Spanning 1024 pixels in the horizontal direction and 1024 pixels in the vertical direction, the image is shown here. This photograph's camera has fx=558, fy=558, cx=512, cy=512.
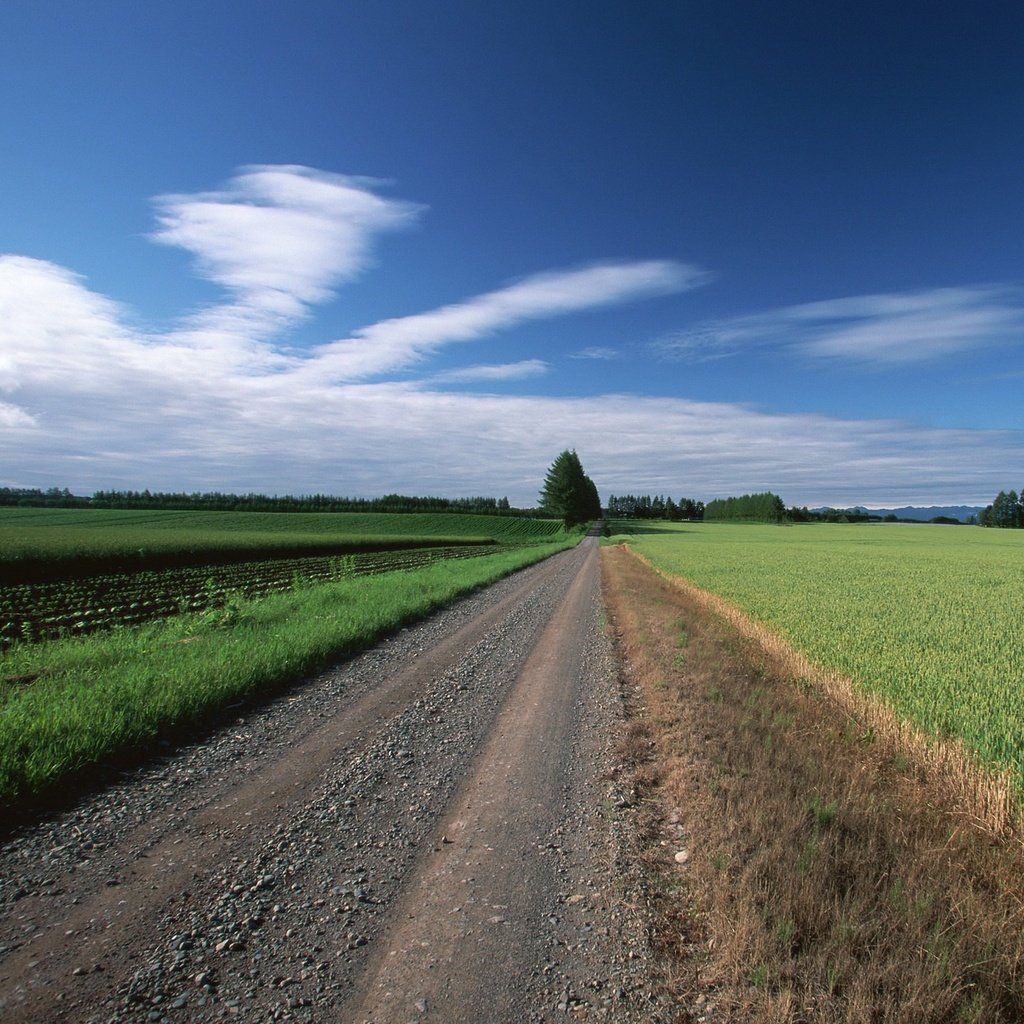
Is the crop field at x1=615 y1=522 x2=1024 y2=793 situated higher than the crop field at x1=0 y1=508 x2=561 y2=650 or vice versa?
the crop field at x1=615 y1=522 x2=1024 y2=793

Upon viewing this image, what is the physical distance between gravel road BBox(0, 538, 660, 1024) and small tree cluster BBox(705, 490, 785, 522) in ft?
570

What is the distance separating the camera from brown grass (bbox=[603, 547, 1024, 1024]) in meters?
3.04

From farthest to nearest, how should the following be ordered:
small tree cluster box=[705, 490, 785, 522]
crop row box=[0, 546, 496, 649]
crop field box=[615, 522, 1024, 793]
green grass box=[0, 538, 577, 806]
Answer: small tree cluster box=[705, 490, 785, 522], crop row box=[0, 546, 496, 649], crop field box=[615, 522, 1024, 793], green grass box=[0, 538, 577, 806]

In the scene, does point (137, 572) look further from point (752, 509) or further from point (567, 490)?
point (752, 509)

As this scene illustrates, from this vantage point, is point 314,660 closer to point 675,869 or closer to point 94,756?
point 94,756

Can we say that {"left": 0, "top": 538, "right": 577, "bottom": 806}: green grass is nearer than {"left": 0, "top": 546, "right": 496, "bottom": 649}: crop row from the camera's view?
Yes

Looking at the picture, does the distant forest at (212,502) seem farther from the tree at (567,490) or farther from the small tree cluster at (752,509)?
the small tree cluster at (752,509)

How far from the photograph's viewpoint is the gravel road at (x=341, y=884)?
312cm

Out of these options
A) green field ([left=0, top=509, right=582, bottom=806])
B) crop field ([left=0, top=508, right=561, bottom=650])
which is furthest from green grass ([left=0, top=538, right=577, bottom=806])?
crop field ([left=0, top=508, right=561, bottom=650])

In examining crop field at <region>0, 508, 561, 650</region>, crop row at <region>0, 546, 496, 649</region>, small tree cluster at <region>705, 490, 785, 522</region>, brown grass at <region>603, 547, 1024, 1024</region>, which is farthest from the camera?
small tree cluster at <region>705, 490, 785, 522</region>

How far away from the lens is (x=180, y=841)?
Result: 4707 mm

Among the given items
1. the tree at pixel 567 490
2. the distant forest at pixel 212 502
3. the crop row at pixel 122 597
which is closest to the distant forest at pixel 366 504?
the distant forest at pixel 212 502

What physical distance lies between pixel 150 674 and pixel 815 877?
868cm

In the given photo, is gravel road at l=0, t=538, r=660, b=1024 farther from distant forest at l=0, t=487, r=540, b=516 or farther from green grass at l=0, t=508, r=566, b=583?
distant forest at l=0, t=487, r=540, b=516
